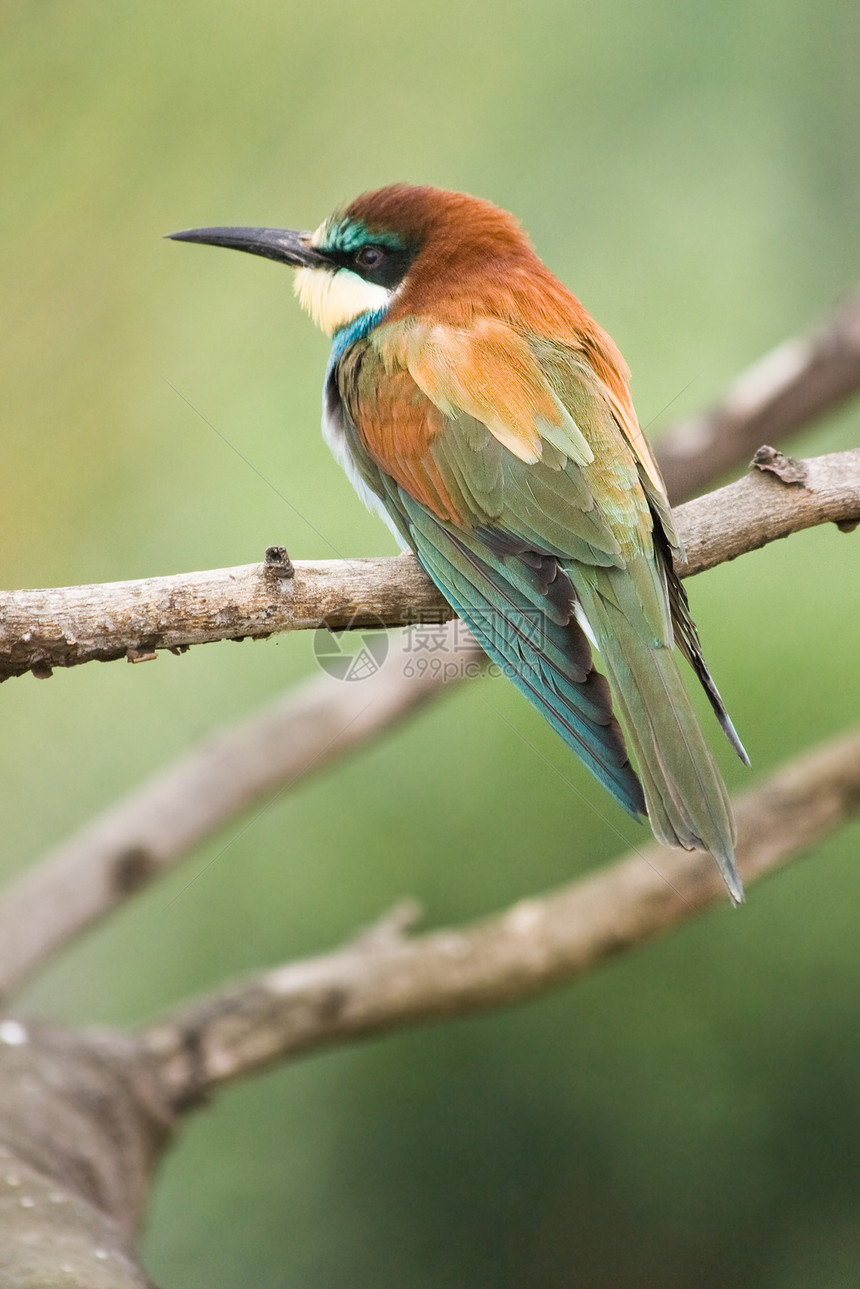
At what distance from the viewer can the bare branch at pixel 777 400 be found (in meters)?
2.39

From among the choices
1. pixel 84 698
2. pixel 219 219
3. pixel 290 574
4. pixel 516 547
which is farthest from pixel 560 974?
pixel 219 219

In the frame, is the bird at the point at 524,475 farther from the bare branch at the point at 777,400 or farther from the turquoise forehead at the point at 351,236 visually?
the bare branch at the point at 777,400

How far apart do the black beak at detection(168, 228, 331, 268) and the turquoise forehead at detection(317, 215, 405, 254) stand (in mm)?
50

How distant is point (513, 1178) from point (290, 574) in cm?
186

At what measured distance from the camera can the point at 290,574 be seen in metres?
1.41

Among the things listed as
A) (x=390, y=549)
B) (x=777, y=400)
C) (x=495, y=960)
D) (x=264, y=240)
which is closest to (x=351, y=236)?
(x=264, y=240)

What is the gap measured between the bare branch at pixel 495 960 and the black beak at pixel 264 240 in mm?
1162

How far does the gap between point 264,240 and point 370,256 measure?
0.22 m

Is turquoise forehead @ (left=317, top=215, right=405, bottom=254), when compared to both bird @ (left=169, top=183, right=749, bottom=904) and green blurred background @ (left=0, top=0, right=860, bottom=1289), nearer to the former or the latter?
bird @ (left=169, top=183, right=749, bottom=904)

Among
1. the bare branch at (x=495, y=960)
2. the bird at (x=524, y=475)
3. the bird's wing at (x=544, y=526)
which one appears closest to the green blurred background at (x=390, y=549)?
the bare branch at (x=495, y=960)

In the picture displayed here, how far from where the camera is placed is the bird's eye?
2.06 m

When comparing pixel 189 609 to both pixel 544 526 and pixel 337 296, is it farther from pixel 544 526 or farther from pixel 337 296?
pixel 337 296

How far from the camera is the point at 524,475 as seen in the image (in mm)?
1708

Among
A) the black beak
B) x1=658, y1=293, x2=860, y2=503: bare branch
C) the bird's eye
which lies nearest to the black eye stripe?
the bird's eye
